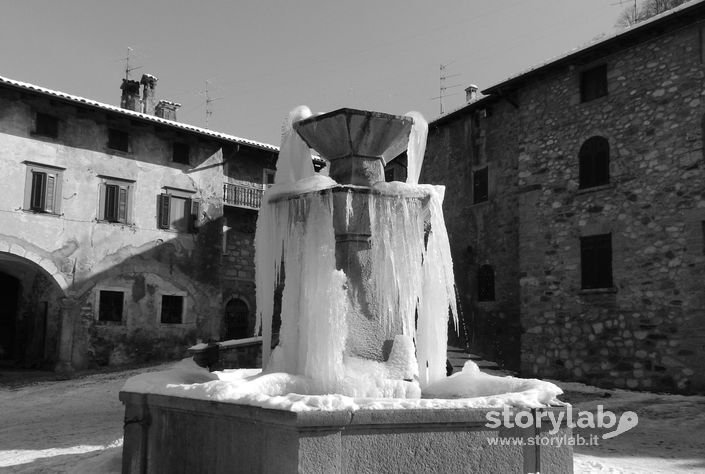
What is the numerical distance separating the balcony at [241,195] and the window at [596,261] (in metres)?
12.6

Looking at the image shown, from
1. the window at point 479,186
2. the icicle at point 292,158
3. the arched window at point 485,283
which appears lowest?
the arched window at point 485,283

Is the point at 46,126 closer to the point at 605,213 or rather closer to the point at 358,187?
the point at 605,213

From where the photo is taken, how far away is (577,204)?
15602mm

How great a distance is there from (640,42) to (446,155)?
8.35 meters

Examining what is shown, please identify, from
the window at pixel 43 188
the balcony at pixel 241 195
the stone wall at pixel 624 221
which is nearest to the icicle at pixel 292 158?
the stone wall at pixel 624 221

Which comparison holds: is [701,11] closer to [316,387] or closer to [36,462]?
[316,387]

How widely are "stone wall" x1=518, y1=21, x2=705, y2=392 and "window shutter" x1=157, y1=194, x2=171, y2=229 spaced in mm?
11824

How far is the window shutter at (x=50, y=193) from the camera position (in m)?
18.9

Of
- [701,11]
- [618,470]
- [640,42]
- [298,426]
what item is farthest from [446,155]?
[298,426]

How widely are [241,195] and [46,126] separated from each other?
7.16m

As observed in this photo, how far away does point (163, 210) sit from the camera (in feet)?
70.6

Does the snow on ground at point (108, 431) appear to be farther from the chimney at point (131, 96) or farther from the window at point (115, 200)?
the chimney at point (131, 96)

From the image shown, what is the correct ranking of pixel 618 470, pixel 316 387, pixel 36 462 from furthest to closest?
1. pixel 36 462
2. pixel 618 470
3. pixel 316 387

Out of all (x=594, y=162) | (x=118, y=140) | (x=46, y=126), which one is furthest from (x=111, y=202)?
(x=594, y=162)
